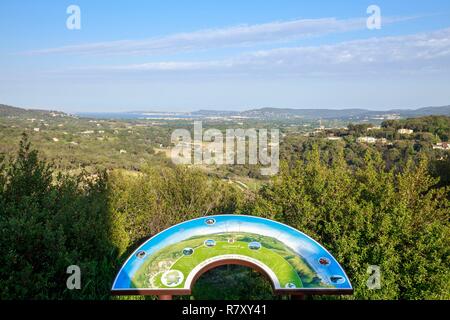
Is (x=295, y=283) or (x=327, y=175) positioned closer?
(x=295, y=283)

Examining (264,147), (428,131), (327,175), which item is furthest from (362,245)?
(428,131)

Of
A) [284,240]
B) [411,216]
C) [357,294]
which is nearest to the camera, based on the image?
[284,240]

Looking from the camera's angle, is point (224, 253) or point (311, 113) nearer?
point (224, 253)

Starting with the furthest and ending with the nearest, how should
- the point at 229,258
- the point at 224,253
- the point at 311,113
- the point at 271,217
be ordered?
the point at 311,113
the point at 271,217
the point at 224,253
the point at 229,258

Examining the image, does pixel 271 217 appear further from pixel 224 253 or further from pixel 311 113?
pixel 311 113

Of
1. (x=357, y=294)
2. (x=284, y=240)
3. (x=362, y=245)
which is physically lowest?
(x=357, y=294)

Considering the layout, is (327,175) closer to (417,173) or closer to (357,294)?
(417,173)

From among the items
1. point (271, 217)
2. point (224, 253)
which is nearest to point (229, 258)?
point (224, 253)
